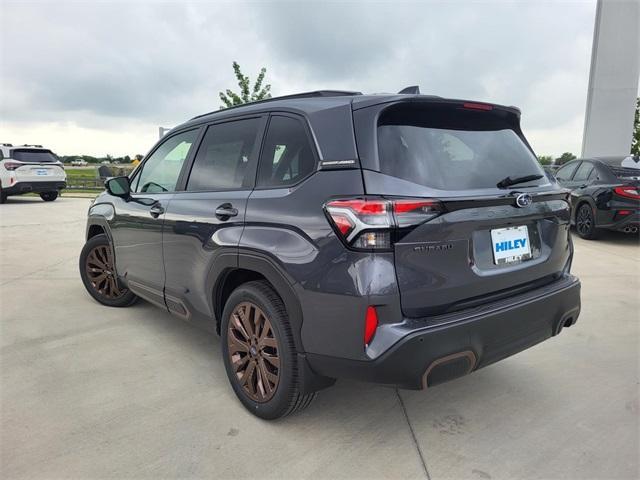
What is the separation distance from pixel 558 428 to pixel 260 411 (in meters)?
1.59

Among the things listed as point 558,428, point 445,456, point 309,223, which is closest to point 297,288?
point 309,223

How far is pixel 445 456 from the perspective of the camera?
226cm

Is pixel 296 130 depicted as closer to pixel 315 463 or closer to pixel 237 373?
pixel 237 373

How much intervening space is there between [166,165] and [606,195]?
7.07 m

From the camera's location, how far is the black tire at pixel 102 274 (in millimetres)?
4449

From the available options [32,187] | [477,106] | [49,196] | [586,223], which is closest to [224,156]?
[477,106]

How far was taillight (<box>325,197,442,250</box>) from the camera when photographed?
194 centimetres

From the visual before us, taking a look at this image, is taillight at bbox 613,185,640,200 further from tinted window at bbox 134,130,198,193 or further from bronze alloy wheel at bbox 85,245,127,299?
bronze alloy wheel at bbox 85,245,127,299

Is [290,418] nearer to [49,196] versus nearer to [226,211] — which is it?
[226,211]

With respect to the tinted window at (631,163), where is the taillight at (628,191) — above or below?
below

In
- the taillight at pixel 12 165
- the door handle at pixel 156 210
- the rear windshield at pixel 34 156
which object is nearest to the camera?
the door handle at pixel 156 210

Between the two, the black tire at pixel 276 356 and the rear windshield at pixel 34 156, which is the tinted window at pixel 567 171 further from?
the rear windshield at pixel 34 156

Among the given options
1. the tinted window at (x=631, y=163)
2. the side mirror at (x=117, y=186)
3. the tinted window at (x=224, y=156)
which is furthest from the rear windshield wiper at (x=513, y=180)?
the tinted window at (x=631, y=163)

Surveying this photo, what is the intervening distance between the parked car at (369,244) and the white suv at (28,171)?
13.9 m
